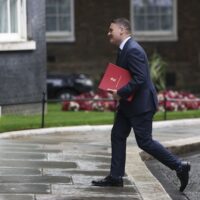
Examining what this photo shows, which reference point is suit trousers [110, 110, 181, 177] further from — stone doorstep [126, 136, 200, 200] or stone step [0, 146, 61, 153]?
stone step [0, 146, 61, 153]

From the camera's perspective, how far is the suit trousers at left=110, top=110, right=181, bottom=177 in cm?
869

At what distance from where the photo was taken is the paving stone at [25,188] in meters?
8.41

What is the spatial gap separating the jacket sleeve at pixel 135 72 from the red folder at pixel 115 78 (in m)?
0.06

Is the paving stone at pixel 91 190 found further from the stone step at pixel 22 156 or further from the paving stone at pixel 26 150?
the paving stone at pixel 26 150

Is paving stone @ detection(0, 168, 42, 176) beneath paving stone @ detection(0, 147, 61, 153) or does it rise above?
above

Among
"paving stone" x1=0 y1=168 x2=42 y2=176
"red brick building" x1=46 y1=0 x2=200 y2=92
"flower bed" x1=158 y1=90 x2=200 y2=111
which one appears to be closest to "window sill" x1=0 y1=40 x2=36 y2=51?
"flower bed" x1=158 y1=90 x2=200 y2=111

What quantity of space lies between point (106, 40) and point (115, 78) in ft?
70.9

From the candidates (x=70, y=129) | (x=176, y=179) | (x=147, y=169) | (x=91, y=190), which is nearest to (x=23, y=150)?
(x=147, y=169)

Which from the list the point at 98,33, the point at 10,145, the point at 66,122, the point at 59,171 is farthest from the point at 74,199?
the point at 98,33

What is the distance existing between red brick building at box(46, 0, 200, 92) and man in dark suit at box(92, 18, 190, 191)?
20.9 m

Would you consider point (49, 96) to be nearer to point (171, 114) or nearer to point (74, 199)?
point (171, 114)

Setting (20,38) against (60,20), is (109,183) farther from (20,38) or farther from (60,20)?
(60,20)

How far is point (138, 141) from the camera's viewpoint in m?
8.75

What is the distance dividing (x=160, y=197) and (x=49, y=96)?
16322 millimetres
